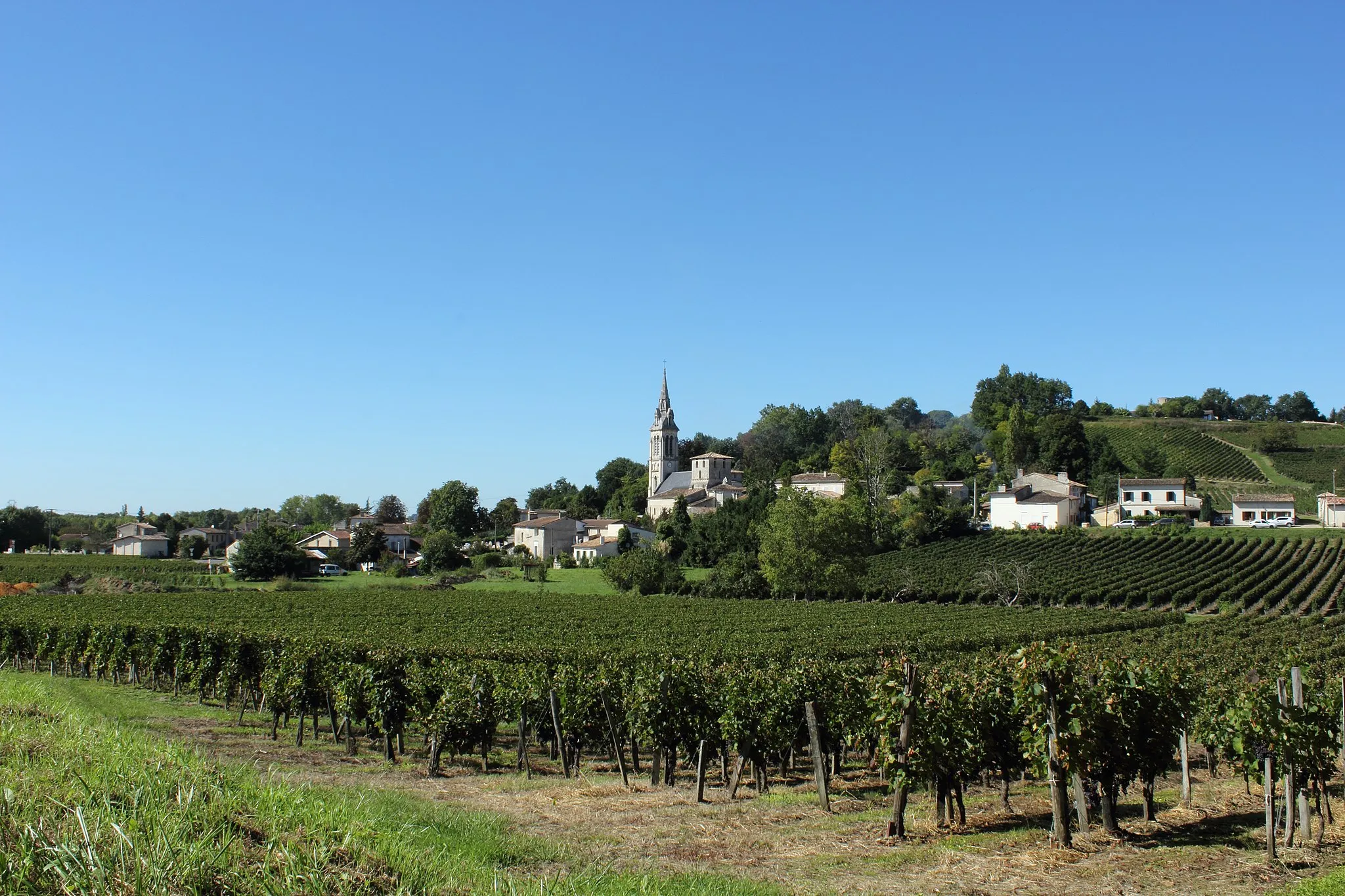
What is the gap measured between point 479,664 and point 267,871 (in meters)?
14.0

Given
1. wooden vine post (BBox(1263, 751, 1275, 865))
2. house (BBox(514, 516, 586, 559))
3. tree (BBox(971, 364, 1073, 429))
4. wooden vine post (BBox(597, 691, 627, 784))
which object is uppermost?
tree (BBox(971, 364, 1073, 429))

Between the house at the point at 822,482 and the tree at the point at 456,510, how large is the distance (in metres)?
45.3

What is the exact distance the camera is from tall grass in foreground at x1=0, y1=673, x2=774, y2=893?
17.4 ft

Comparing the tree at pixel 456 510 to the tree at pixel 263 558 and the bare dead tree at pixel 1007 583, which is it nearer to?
the tree at pixel 263 558

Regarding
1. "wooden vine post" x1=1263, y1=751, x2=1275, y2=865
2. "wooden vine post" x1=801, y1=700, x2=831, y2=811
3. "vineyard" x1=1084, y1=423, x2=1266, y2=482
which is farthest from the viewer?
"vineyard" x1=1084, y1=423, x2=1266, y2=482

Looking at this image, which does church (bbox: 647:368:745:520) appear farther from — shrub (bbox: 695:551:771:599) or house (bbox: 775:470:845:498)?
shrub (bbox: 695:551:771:599)

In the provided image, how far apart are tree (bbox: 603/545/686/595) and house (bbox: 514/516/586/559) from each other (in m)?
35.5

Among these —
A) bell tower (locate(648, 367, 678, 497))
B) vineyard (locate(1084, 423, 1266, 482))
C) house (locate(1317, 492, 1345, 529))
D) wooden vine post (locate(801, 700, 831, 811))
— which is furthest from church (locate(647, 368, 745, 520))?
wooden vine post (locate(801, 700, 831, 811))

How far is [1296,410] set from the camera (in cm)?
15975

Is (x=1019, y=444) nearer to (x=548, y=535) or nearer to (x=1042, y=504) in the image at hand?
(x=1042, y=504)

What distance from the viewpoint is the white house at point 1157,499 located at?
95.2 meters

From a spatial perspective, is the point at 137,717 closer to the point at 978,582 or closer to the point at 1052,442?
the point at 978,582

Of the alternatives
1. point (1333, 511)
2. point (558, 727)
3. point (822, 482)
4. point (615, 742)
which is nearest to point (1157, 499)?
point (1333, 511)

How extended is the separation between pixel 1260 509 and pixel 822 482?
49.5 metres
